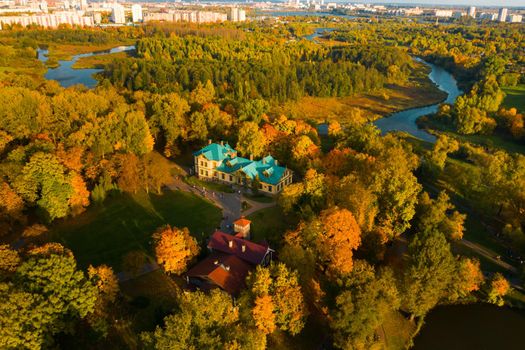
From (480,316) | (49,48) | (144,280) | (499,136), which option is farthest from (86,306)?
(49,48)

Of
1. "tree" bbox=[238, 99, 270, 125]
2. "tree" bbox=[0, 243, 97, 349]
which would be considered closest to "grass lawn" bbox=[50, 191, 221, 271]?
"tree" bbox=[0, 243, 97, 349]

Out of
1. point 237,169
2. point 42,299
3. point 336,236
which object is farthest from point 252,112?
point 42,299

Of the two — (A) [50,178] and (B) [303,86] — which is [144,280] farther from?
(B) [303,86]

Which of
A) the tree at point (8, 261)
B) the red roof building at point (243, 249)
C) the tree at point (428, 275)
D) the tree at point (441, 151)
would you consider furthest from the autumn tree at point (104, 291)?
the tree at point (441, 151)

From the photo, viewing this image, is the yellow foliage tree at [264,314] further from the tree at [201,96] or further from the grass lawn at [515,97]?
the grass lawn at [515,97]

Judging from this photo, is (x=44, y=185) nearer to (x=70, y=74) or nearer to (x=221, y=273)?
(x=221, y=273)
